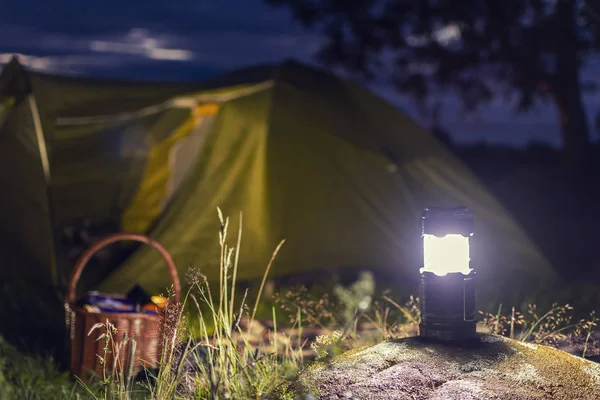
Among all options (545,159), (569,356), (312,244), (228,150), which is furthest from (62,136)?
(545,159)

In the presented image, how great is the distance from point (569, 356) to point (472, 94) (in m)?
8.95

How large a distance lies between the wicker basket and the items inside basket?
0.12 m

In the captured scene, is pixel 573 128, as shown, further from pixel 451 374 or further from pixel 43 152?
pixel 451 374

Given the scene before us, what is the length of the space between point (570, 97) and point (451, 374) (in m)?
9.52

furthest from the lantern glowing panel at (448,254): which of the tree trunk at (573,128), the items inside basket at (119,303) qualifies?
the tree trunk at (573,128)

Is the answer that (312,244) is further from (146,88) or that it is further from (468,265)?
(468,265)

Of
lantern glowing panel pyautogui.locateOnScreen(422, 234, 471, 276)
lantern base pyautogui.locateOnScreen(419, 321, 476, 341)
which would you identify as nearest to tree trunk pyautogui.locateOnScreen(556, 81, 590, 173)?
lantern glowing panel pyautogui.locateOnScreen(422, 234, 471, 276)

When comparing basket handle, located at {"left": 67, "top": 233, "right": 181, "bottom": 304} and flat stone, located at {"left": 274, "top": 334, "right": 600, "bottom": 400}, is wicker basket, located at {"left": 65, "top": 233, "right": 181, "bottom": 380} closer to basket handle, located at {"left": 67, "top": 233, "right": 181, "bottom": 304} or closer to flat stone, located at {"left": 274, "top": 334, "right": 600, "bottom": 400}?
basket handle, located at {"left": 67, "top": 233, "right": 181, "bottom": 304}

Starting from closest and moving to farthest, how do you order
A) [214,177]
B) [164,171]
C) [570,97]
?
1. [214,177]
2. [164,171]
3. [570,97]

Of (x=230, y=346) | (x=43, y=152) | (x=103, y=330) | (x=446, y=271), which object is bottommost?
(x=103, y=330)

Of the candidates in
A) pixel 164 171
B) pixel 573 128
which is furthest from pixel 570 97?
pixel 164 171

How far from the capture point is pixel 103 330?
4.11 meters

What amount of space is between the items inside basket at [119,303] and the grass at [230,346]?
256mm

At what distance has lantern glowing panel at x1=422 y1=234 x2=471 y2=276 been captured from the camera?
10.7ft
